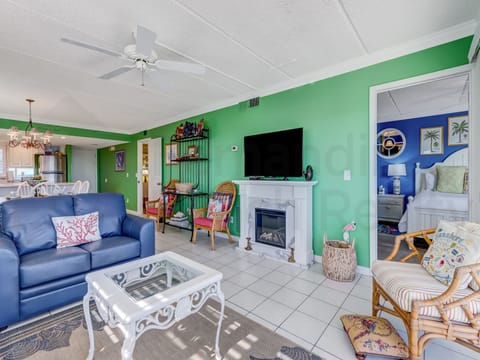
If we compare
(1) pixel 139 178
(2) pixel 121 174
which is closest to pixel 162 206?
(1) pixel 139 178

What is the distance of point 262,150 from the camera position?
11.5 ft

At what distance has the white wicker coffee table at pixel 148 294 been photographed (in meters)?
1.12

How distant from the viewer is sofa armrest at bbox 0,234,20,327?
1639 mm

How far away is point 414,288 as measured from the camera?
53.1 inches

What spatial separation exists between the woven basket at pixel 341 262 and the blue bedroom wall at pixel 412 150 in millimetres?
3166

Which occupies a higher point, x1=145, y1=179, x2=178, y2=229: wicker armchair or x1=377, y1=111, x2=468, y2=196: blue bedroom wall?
x1=377, y1=111, x2=468, y2=196: blue bedroom wall

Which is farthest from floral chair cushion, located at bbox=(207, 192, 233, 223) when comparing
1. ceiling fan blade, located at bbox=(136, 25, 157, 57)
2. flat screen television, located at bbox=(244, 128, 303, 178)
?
ceiling fan blade, located at bbox=(136, 25, 157, 57)

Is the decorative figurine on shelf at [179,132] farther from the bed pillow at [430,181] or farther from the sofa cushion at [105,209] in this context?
the bed pillow at [430,181]

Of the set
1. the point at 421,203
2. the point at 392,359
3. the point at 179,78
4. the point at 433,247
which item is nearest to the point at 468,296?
the point at 433,247

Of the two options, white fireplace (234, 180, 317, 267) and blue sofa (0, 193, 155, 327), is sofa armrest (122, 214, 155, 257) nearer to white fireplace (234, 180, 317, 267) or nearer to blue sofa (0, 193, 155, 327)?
blue sofa (0, 193, 155, 327)

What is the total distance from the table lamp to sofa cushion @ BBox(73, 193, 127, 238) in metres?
5.08

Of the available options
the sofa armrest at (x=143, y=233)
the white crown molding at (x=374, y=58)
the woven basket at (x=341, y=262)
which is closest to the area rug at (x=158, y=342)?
the sofa armrest at (x=143, y=233)

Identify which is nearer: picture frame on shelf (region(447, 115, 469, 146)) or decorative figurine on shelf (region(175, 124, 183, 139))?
picture frame on shelf (region(447, 115, 469, 146))

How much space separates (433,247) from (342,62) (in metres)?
2.20
